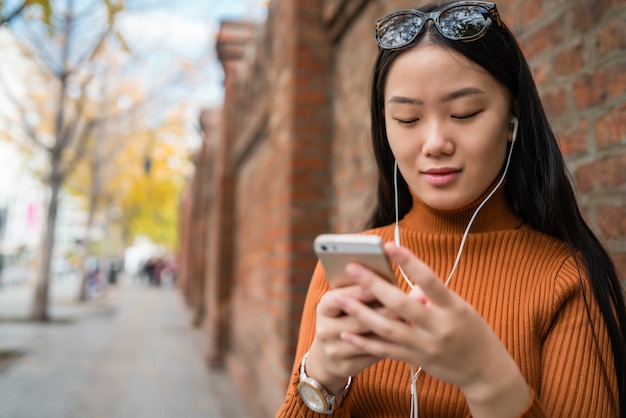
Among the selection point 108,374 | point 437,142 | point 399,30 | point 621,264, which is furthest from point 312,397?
point 108,374

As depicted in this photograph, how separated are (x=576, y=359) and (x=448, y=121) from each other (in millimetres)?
541

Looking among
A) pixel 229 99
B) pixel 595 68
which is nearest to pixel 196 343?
pixel 229 99

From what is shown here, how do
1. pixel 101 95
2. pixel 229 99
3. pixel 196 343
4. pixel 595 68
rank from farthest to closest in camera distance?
pixel 101 95 < pixel 196 343 < pixel 229 99 < pixel 595 68

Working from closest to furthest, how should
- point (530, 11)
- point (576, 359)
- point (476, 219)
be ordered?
point (576, 359)
point (476, 219)
point (530, 11)

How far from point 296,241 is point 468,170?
9.42 feet

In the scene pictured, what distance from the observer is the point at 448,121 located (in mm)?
1173

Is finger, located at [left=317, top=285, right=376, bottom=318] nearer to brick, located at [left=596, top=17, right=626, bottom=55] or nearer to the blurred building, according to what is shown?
the blurred building

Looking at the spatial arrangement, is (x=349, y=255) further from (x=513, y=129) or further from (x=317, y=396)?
(x=513, y=129)

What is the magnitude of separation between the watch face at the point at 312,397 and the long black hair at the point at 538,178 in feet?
1.97

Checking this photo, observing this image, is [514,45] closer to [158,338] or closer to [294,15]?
[294,15]

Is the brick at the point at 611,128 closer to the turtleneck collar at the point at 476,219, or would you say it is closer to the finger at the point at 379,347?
the turtleneck collar at the point at 476,219

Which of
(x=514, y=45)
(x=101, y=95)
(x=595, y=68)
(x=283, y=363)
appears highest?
(x=101, y=95)

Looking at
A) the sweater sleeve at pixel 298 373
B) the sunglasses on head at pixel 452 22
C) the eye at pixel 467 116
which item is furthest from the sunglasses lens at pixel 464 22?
the sweater sleeve at pixel 298 373

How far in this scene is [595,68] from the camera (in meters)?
1.71
